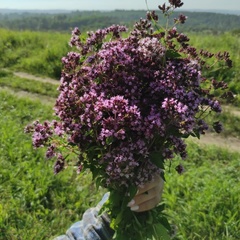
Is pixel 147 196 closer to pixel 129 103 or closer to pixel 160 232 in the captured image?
pixel 160 232

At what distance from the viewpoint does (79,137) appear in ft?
4.90

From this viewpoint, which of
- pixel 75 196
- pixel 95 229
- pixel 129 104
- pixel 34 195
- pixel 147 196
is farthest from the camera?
pixel 75 196

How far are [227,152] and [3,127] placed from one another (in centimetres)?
314

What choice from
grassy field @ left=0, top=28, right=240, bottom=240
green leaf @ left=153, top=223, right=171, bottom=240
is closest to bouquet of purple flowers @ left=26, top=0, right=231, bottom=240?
green leaf @ left=153, top=223, right=171, bottom=240

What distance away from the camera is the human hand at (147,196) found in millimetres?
1802

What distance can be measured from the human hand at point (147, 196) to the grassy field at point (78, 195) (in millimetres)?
1282

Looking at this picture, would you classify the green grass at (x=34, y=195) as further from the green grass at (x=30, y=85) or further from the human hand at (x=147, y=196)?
the green grass at (x=30, y=85)

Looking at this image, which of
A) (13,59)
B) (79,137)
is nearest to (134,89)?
(79,137)

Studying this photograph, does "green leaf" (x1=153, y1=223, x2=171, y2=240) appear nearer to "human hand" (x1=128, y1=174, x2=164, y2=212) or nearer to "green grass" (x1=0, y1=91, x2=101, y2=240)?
"human hand" (x1=128, y1=174, x2=164, y2=212)

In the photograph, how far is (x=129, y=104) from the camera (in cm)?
146

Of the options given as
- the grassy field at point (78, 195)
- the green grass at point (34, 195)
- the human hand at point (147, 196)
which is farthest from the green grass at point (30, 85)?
the human hand at point (147, 196)

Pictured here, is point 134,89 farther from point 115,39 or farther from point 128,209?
point 128,209

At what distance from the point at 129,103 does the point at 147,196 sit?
1.87ft

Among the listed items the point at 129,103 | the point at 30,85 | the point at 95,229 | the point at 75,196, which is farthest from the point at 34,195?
the point at 30,85
